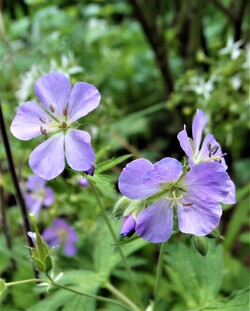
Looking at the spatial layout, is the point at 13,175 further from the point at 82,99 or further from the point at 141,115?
the point at 141,115

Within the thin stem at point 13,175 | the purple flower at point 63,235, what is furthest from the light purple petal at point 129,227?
the purple flower at point 63,235

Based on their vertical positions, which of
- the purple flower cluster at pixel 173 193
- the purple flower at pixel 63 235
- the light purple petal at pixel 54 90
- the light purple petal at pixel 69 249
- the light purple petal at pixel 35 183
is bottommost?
the light purple petal at pixel 69 249

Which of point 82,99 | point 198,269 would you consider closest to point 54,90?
point 82,99

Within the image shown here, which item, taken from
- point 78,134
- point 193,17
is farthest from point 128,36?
point 78,134

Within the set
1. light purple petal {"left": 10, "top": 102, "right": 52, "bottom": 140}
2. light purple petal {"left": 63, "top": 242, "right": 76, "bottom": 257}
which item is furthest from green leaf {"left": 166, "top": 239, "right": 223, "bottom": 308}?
light purple petal {"left": 10, "top": 102, "right": 52, "bottom": 140}

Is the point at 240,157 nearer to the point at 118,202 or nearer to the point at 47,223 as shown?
the point at 47,223

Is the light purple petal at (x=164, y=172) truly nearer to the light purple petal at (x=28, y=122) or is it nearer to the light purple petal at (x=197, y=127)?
the light purple petal at (x=197, y=127)

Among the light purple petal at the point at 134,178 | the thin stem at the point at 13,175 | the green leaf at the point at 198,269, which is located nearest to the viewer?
the light purple petal at the point at 134,178
